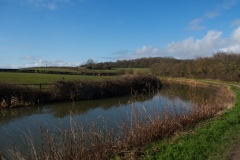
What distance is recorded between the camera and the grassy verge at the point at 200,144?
8.09 metres

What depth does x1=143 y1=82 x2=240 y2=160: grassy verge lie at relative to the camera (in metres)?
8.09

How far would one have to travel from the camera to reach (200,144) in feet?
30.0

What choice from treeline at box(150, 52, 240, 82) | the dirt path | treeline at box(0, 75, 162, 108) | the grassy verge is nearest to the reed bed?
the grassy verge

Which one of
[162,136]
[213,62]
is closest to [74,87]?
[162,136]

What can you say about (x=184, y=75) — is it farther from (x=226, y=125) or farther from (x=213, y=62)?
(x=226, y=125)

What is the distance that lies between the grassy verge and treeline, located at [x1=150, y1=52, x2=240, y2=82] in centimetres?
4331

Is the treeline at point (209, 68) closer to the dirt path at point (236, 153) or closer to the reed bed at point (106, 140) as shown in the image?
the reed bed at point (106, 140)

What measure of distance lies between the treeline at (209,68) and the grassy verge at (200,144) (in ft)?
142

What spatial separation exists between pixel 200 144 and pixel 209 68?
193 feet

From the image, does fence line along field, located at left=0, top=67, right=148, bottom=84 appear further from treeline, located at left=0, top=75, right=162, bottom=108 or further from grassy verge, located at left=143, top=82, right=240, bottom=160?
grassy verge, located at left=143, top=82, right=240, bottom=160

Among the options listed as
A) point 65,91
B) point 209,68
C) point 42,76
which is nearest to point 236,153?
point 65,91

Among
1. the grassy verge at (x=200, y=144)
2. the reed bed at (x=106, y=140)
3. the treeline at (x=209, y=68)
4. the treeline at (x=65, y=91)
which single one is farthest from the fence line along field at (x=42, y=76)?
the grassy verge at (x=200, y=144)

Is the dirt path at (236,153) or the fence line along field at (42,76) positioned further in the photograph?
the fence line along field at (42,76)

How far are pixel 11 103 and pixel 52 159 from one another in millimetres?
19842
